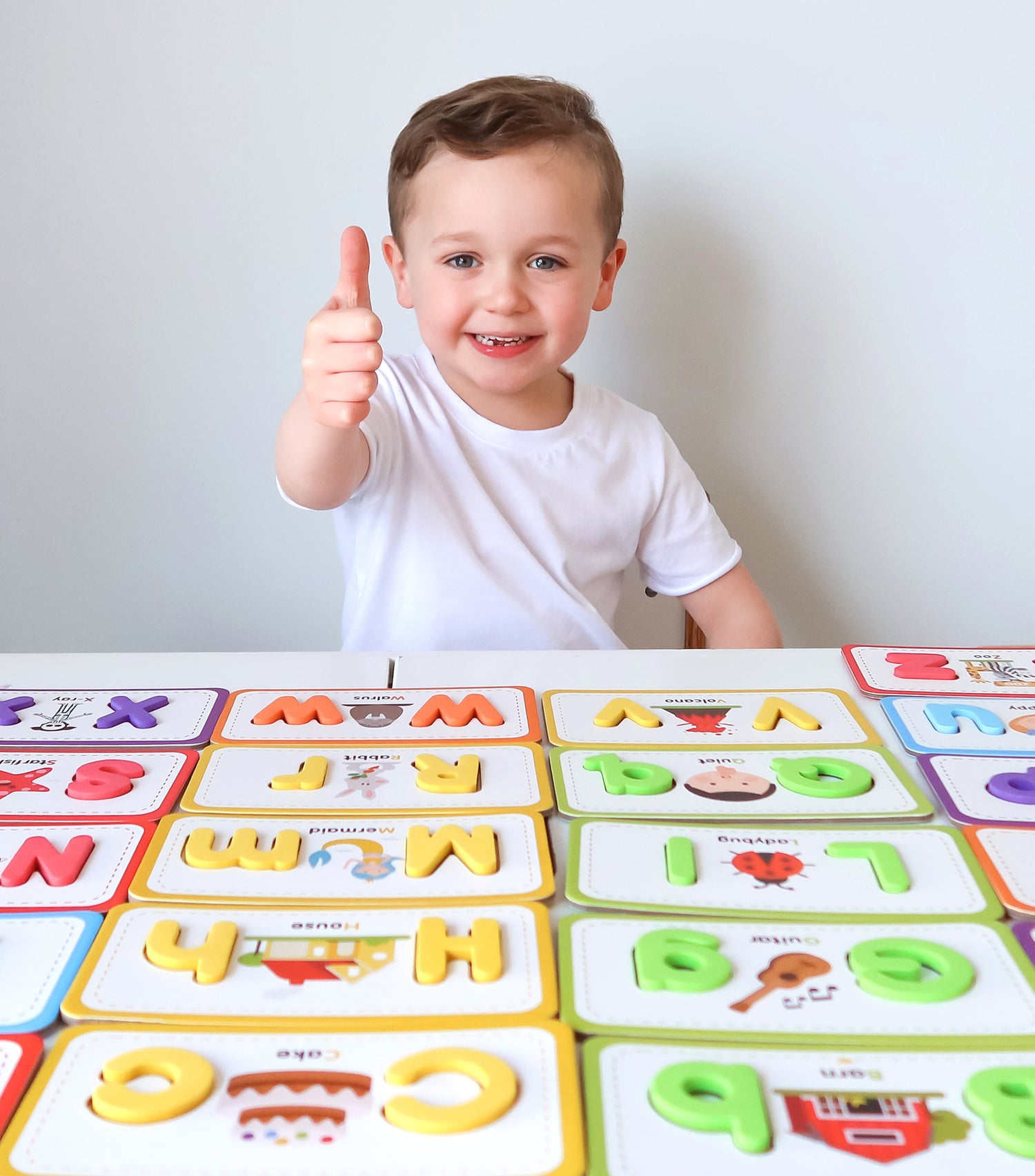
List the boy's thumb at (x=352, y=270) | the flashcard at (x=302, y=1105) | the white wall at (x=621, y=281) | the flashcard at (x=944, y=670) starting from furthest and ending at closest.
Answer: the white wall at (x=621, y=281) → the boy's thumb at (x=352, y=270) → the flashcard at (x=944, y=670) → the flashcard at (x=302, y=1105)

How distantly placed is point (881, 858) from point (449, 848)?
19cm

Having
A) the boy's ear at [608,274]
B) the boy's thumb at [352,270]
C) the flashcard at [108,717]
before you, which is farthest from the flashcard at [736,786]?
the boy's ear at [608,274]

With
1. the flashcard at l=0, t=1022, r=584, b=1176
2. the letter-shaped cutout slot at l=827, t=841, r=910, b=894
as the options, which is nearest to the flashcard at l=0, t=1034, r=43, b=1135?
the flashcard at l=0, t=1022, r=584, b=1176

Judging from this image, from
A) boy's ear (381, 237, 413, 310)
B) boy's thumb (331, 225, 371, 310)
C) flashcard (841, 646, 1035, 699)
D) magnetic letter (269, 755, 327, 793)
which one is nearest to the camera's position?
magnetic letter (269, 755, 327, 793)

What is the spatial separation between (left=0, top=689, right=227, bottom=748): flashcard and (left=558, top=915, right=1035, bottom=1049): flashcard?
0.28 m

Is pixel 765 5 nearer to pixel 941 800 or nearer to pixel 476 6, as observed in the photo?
pixel 476 6

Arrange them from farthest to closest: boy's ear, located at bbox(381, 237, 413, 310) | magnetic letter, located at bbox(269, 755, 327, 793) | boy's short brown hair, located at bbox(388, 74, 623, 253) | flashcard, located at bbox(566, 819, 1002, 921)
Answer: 1. boy's ear, located at bbox(381, 237, 413, 310)
2. boy's short brown hair, located at bbox(388, 74, 623, 253)
3. magnetic letter, located at bbox(269, 755, 327, 793)
4. flashcard, located at bbox(566, 819, 1002, 921)

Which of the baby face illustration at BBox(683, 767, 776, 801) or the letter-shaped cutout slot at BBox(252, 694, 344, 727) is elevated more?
the letter-shaped cutout slot at BBox(252, 694, 344, 727)

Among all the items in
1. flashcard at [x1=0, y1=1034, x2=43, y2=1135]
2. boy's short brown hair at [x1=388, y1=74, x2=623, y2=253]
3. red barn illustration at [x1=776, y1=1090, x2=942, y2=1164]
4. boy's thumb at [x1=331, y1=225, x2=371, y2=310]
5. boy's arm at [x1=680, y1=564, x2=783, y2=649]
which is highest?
boy's short brown hair at [x1=388, y1=74, x2=623, y2=253]

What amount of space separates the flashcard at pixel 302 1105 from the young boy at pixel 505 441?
543 mm

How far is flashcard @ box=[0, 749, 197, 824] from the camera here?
0.52m

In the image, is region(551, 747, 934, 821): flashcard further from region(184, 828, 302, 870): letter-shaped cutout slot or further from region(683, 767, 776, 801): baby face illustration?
region(184, 828, 302, 870): letter-shaped cutout slot

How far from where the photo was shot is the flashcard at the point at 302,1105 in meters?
0.32

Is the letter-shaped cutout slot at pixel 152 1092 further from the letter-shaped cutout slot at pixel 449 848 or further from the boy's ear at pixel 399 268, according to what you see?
the boy's ear at pixel 399 268
